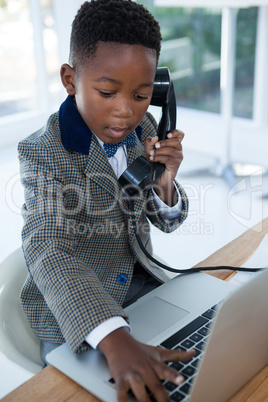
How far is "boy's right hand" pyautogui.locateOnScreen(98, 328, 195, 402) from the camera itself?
56 cm

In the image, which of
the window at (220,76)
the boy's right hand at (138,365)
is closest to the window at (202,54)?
the window at (220,76)

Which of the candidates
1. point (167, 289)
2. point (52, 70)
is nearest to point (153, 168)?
point (167, 289)

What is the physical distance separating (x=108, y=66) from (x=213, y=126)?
2562 millimetres

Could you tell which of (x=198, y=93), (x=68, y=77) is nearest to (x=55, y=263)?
(x=68, y=77)

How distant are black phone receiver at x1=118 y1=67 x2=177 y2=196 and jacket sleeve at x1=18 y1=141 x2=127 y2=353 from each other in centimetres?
16

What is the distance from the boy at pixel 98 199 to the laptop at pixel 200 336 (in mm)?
24

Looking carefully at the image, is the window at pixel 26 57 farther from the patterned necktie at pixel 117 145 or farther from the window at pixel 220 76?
the patterned necktie at pixel 117 145

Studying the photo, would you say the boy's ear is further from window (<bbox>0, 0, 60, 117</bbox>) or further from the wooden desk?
window (<bbox>0, 0, 60, 117</bbox>)

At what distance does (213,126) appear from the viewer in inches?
128

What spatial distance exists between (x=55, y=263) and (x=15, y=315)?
230mm

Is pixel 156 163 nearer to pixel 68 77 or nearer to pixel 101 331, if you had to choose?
pixel 68 77

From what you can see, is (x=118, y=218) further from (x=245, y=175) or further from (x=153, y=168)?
(x=245, y=175)

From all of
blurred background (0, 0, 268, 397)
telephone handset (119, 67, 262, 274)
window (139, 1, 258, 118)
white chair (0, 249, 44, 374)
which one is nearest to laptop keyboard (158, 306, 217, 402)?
telephone handset (119, 67, 262, 274)

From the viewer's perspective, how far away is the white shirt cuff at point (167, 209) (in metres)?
1.02
